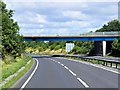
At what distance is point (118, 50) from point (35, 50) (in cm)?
8349

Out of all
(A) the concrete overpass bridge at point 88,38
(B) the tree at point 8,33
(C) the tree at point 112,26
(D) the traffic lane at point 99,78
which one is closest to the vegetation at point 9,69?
Result: (B) the tree at point 8,33

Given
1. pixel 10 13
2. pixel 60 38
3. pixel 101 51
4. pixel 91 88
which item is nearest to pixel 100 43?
pixel 101 51

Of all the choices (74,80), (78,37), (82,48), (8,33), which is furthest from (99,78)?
(82,48)

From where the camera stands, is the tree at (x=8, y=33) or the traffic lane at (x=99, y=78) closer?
the traffic lane at (x=99, y=78)

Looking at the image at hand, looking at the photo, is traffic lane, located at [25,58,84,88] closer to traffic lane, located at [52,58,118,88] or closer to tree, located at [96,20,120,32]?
traffic lane, located at [52,58,118,88]

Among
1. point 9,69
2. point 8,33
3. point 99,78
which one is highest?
point 8,33

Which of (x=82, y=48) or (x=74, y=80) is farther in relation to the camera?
(x=82, y=48)

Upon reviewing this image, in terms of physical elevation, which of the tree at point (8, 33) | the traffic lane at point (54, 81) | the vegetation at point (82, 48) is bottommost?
the vegetation at point (82, 48)

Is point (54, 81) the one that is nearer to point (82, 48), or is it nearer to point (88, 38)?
point (88, 38)

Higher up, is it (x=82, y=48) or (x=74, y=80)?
(x=74, y=80)

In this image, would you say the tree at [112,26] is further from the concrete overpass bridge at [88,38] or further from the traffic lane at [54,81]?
the traffic lane at [54,81]

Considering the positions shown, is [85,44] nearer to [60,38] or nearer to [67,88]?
[60,38]

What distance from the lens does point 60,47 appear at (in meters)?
160

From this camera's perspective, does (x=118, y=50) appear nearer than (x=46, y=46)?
Yes
